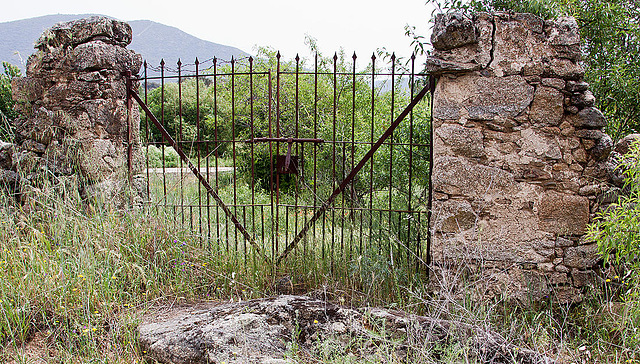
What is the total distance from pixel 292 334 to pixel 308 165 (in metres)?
6.60

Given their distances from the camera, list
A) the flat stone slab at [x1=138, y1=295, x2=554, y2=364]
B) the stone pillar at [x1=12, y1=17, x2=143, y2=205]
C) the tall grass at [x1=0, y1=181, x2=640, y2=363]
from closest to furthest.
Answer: the flat stone slab at [x1=138, y1=295, x2=554, y2=364]
the tall grass at [x1=0, y1=181, x2=640, y2=363]
the stone pillar at [x1=12, y1=17, x2=143, y2=205]

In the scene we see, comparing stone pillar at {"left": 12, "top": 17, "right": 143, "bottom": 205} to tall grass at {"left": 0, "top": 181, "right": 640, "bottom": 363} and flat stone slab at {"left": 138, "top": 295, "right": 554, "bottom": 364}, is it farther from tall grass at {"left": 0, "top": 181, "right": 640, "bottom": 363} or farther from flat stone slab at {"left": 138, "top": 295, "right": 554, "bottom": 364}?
flat stone slab at {"left": 138, "top": 295, "right": 554, "bottom": 364}

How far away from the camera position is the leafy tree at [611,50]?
15.3 ft

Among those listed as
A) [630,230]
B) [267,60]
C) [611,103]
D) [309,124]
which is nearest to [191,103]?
[267,60]

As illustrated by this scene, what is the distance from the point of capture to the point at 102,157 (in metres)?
4.24

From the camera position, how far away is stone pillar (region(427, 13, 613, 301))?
3314 millimetres

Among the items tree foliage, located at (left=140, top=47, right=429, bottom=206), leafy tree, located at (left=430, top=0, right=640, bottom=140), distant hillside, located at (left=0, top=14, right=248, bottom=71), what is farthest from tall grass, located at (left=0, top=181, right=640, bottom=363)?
distant hillside, located at (left=0, top=14, right=248, bottom=71)

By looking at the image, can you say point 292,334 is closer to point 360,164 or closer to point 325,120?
point 360,164

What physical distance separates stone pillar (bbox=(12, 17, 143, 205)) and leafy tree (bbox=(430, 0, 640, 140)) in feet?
12.1

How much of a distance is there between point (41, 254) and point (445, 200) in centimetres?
335

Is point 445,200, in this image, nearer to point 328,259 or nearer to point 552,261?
point 552,261

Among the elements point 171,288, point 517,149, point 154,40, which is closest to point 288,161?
point 171,288

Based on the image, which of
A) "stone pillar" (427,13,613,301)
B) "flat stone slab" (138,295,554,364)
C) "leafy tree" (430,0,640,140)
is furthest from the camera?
"leafy tree" (430,0,640,140)

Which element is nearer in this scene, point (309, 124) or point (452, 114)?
point (452, 114)
